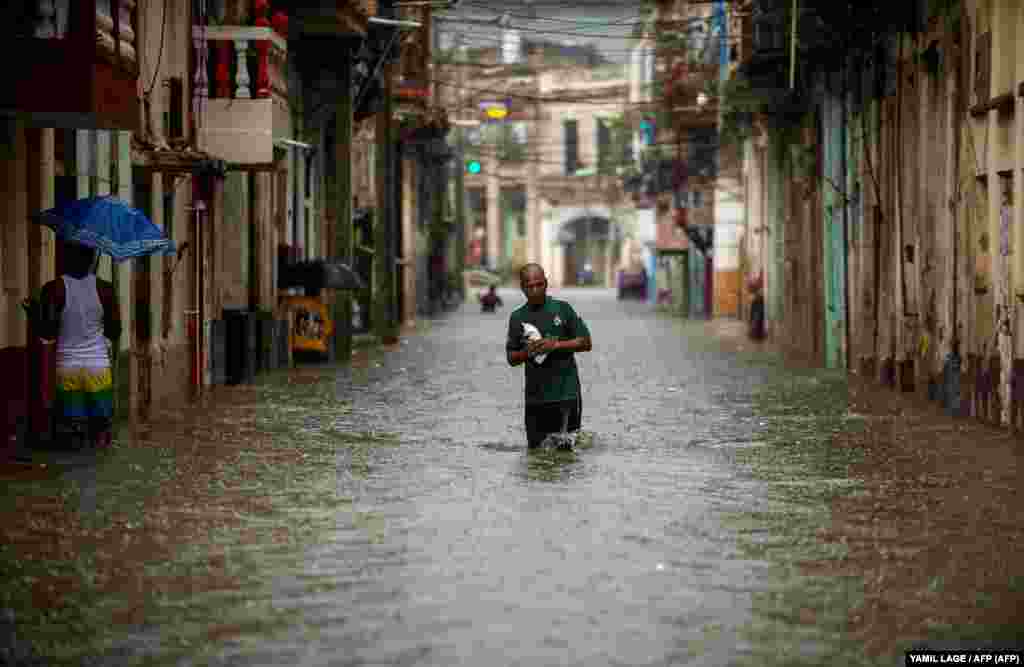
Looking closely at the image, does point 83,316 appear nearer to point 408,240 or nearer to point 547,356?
point 547,356

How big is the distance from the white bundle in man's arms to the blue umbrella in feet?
9.76

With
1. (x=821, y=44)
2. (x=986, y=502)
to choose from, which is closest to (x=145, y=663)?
(x=986, y=502)

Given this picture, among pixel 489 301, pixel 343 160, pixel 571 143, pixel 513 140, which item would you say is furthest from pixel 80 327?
pixel 571 143

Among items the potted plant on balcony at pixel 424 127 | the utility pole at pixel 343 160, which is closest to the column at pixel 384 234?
the utility pole at pixel 343 160

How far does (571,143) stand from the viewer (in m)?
109

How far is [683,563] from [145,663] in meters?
3.03

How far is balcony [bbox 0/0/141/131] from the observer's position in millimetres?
15320

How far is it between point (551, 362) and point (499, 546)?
527 centimetres

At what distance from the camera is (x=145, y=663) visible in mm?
7195

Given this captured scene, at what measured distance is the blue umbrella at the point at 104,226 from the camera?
15.6m

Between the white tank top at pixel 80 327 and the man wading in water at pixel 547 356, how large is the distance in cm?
293

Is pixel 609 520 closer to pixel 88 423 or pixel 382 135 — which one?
pixel 88 423

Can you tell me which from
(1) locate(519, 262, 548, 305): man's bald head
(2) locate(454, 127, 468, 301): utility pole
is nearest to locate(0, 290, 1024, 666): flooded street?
(1) locate(519, 262, 548, 305): man's bald head

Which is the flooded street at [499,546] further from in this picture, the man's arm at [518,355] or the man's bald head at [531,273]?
the man's bald head at [531,273]
